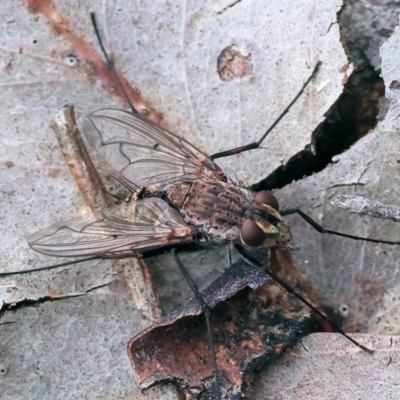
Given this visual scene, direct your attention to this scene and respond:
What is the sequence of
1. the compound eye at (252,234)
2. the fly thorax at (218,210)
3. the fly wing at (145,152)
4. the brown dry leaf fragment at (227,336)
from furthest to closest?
the fly wing at (145,152)
the fly thorax at (218,210)
the compound eye at (252,234)
the brown dry leaf fragment at (227,336)

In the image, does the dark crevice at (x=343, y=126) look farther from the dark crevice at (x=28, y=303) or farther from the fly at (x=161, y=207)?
the dark crevice at (x=28, y=303)

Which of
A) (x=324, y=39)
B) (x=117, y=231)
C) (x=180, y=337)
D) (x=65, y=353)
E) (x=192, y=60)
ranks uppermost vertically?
(x=324, y=39)

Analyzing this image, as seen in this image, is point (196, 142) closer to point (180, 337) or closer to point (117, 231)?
point (117, 231)

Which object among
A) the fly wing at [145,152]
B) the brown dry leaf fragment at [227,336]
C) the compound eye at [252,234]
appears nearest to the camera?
the brown dry leaf fragment at [227,336]

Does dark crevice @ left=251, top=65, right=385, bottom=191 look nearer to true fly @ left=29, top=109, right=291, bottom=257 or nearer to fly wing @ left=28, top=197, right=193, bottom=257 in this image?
true fly @ left=29, top=109, right=291, bottom=257

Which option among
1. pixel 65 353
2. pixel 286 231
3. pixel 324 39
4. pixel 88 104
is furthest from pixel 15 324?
pixel 324 39

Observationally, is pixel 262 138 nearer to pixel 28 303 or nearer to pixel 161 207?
pixel 161 207

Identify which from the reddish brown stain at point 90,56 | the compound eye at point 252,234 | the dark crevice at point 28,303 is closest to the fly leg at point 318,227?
the compound eye at point 252,234
